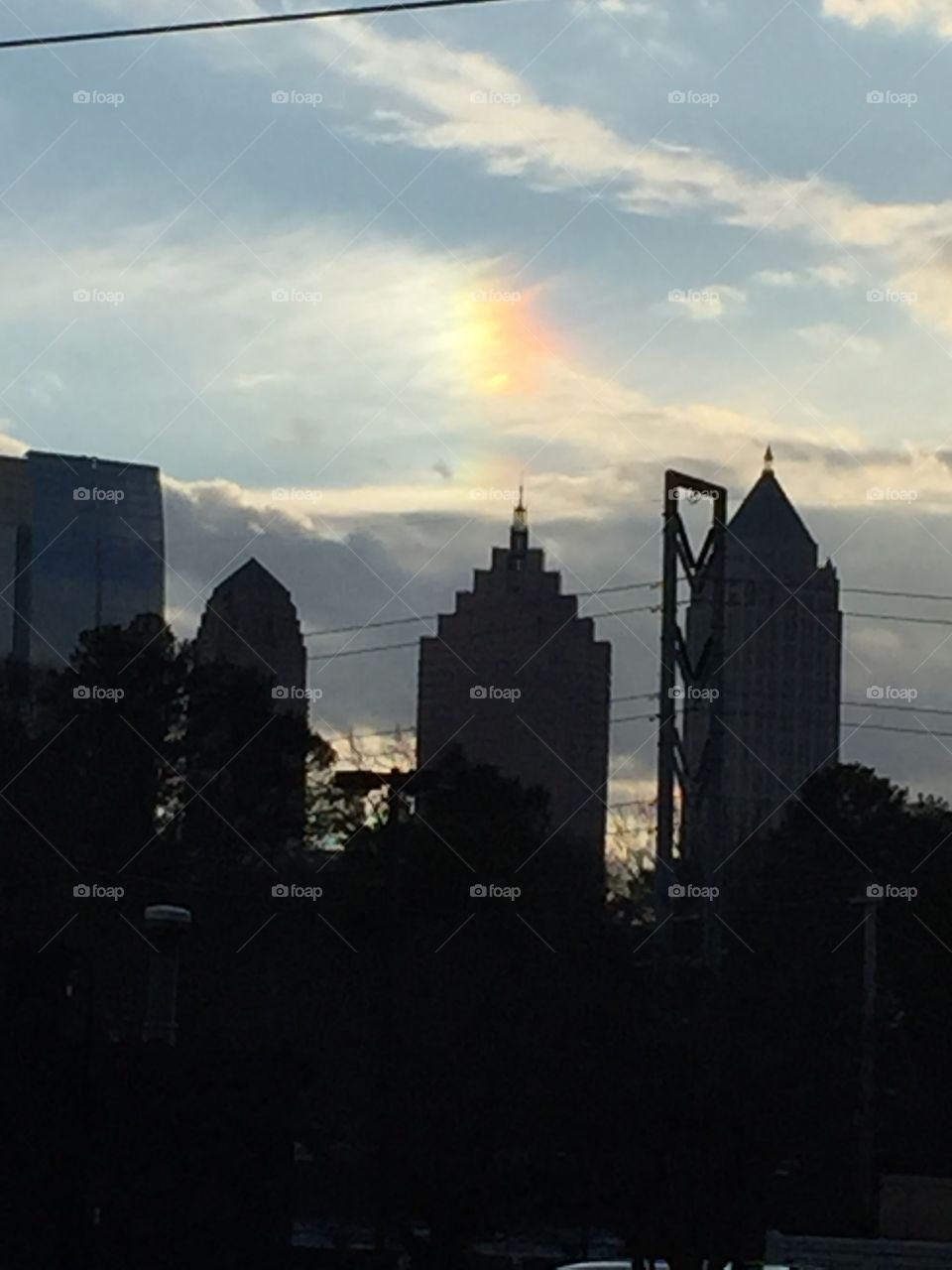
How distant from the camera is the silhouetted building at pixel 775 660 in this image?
6384 cm

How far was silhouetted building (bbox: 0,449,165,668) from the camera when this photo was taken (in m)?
58.3

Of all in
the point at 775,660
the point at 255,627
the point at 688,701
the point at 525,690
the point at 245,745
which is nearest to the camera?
the point at 688,701

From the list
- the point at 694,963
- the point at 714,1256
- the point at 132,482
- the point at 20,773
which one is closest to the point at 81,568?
the point at 132,482

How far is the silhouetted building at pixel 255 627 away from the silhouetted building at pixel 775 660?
11674 millimetres

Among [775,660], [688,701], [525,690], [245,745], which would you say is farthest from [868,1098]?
[775,660]

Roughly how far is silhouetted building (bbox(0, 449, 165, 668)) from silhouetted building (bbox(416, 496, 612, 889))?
29.0 ft

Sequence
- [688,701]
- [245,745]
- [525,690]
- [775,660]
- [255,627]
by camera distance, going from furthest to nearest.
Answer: [775,660], [525,690], [255,627], [245,745], [688,701]

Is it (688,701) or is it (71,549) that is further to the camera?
(71,549)

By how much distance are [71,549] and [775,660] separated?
29.1 m

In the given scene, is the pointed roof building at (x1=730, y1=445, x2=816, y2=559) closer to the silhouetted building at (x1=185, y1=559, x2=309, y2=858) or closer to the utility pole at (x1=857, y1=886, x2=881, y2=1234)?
the silhouetted building at (x1=185, y1=559, x2=309, y2=858)

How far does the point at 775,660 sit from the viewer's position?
78688 millimetres

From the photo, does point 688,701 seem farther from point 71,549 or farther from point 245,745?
point 71,549

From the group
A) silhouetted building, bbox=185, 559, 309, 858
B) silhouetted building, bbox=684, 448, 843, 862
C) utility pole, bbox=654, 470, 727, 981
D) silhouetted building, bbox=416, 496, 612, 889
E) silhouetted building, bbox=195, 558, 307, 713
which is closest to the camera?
utility pole, bbox=654, 470, 727, 981

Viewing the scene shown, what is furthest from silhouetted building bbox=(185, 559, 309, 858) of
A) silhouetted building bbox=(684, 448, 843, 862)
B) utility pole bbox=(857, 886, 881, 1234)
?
utility pole bbox=(857, 886, 881, 1234)
